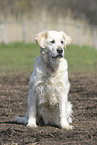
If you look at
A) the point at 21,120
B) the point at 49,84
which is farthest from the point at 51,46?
the point at 21,120

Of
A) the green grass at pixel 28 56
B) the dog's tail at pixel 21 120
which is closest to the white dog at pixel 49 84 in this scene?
the dog's tail at pixel 21 120

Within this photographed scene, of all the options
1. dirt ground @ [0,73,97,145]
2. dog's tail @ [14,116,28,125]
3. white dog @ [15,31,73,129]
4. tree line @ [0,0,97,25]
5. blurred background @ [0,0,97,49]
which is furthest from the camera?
tree line @ [0,0,97,25]

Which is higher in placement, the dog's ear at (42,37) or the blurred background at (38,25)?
the dog's ear at (42,37)

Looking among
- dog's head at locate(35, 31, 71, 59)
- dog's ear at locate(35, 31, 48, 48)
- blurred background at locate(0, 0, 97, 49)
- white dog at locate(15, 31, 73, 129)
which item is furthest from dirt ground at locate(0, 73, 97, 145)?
blurred background at locate(0, 0, 97, 49)

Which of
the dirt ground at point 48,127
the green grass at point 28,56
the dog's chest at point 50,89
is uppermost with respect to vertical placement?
the dog's chest at point 50,89

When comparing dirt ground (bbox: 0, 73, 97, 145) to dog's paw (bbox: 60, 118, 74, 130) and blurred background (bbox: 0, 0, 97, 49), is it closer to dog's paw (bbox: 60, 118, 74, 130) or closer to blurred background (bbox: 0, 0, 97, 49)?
dog's paw (bbox: 60, 118, 74, 130)

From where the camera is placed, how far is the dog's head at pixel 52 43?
183 inches

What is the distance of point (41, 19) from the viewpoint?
27.2m

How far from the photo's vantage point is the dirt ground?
4225mm

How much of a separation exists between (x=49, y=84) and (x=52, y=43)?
0.59 meters

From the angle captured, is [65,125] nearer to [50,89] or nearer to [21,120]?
[50,89]

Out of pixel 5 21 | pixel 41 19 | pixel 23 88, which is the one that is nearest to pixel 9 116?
pixel 23 88

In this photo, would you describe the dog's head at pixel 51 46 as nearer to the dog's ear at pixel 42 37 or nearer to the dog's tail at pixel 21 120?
the dog's ear at pixel 42 37

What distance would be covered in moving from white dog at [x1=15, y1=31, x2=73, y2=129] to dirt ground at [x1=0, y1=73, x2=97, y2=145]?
20cm
